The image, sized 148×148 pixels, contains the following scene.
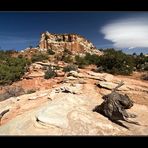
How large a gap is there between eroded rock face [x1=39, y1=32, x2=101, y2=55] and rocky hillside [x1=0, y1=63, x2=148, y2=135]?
70.0 feet

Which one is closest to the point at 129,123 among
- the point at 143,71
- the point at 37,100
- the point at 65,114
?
the point at 65,114

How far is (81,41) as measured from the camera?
33250 mm

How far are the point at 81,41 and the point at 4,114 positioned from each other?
27.3 meters

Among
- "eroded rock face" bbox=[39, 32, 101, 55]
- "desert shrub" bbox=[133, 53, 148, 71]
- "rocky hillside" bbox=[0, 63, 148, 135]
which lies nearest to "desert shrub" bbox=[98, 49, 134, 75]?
"desert shrub" bbox=[133, 53, 148, 71]

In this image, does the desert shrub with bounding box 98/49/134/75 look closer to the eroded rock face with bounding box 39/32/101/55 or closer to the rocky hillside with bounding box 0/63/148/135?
the rocky hillside with bounding box 0/63/148/135

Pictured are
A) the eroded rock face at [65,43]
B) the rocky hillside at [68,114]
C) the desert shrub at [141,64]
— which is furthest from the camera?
the eroded rock face at [65,43]

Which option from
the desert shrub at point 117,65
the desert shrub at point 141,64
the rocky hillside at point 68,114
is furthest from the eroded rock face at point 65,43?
the rocky hillside at point 68,114

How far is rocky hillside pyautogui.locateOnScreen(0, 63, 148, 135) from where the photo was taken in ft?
15.9

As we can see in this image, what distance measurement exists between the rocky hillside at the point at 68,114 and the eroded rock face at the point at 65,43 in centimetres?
2134

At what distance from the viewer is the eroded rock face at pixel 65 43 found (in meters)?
29.5

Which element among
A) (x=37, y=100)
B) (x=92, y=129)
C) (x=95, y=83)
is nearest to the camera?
(x=92, y=129)

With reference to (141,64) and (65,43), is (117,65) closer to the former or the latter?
(141,64)

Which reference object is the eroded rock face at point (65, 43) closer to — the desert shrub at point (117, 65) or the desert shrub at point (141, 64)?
the desert shrub at point (141, 64)
